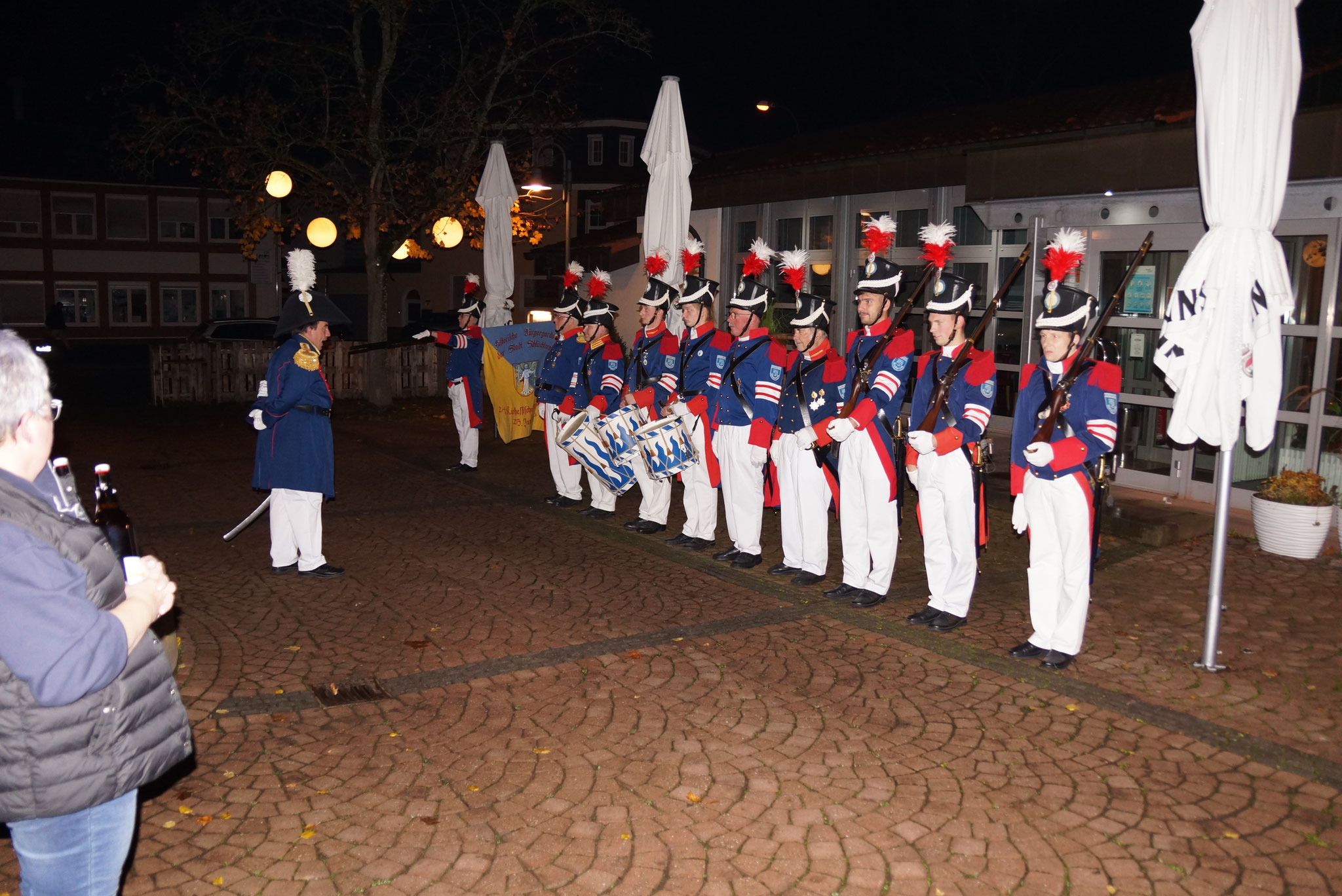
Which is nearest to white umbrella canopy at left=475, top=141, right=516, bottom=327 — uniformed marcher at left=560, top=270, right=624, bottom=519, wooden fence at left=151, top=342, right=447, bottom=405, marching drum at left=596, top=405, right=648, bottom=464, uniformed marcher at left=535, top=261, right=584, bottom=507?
uniformed marcher at left=535, top=261, right=584, bottom=507

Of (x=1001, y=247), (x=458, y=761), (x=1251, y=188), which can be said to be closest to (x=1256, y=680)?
(x=1251, y=188)

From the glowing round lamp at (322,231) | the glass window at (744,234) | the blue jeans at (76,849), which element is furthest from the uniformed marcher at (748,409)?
the glass window at (744,234)

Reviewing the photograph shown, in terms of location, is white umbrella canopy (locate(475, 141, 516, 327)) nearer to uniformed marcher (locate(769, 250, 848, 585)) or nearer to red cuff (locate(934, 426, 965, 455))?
uniformed marcher (locate(769, 250, 848, 585))

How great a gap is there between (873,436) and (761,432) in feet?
4.06

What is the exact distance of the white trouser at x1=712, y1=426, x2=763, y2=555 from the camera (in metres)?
8.38

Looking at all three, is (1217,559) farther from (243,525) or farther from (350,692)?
(243,525)

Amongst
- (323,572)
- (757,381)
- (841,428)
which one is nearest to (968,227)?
(757,381)

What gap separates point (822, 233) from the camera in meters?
16.6

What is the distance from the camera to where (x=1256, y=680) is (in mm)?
5816

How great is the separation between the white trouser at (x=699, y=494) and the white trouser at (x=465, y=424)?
14.3 feet

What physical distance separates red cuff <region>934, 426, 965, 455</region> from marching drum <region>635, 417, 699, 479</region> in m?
2.70

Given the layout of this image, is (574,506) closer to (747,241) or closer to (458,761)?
(458,761)

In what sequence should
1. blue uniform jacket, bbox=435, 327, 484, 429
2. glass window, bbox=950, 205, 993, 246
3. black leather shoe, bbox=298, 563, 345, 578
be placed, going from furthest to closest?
glass window, bbox=950, 205, 993, 246 → blue uniform jacket, bbox=435, 327, 484, 429 → black leather shoe, bbox=298, 563, 345, 578

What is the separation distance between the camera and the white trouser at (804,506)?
7836mm
